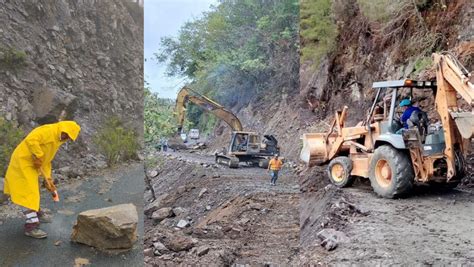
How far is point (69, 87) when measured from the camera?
207 centimetres

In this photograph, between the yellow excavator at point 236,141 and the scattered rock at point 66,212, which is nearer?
the scattered rock at point 66,212

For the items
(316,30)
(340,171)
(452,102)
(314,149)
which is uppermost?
(316,30)

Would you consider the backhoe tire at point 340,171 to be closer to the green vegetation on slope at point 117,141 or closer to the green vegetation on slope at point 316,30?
the green vegetation on slope at point 316,30

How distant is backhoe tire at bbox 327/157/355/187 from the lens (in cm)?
314

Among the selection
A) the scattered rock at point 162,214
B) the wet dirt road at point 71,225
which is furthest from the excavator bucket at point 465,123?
the wet dirt road at point 71,225

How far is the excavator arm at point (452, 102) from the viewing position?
2696 mm

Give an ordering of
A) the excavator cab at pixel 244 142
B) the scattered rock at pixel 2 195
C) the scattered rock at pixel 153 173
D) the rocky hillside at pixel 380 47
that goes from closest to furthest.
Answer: the scattered rock at pixel 2 195 < the scattered rock at pixel 153 173 < the excavator cab at pixel 244 142 < the rocky hillside at pixel 380 47

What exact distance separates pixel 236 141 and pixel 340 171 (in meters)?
1.27

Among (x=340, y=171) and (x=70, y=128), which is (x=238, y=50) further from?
(x=340, y=171)

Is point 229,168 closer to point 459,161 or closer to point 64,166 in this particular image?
point 64,166

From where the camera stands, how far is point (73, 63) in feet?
6.96

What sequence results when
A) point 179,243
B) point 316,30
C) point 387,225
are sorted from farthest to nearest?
point 316,30 → point 387,225 → point 179,243

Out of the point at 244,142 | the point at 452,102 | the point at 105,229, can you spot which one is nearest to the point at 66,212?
the point at 105,229

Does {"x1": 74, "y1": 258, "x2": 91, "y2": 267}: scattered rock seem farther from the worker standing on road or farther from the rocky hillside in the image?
the rocky hillside
